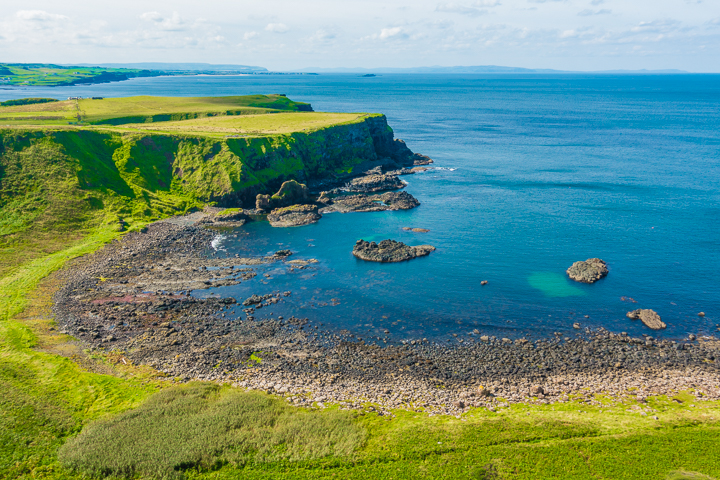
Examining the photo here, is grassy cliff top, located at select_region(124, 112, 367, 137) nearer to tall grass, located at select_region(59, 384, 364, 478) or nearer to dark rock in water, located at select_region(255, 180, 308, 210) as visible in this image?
dark rock in water, located at select_region(255, 180, 308, 210)

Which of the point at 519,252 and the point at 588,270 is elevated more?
the point at 588,270

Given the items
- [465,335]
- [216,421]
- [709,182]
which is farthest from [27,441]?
[709,182]

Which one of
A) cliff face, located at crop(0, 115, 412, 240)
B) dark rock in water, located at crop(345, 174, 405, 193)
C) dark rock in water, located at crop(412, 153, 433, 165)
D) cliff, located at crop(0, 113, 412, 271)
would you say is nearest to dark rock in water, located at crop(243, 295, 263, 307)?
cliff, located at crop(0, 113, 412, 271)

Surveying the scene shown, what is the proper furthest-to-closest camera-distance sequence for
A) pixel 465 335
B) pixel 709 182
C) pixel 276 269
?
pixel 709 182
pixel 276 269
pixel 465 335

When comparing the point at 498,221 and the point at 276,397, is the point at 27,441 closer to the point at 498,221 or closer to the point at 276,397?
the point at 276,397

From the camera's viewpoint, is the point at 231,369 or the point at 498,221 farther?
the point at 498,221

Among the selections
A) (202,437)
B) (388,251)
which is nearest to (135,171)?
(388,251)

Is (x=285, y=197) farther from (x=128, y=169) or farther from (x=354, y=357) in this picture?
(x=354, y=357)
